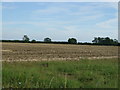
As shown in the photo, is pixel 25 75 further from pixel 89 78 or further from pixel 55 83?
pixel 89 78

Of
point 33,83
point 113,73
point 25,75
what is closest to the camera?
point 33,83

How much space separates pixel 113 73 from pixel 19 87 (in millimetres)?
5027

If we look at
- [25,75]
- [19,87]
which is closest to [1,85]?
[19,87]

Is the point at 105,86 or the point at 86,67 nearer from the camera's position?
the point at 105,86

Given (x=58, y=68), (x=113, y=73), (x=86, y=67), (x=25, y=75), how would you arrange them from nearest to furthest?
1. (x=25, y=75)
2. (x=113, y=73)
3. (x=58, y=68)
4. (x=86, y=67)

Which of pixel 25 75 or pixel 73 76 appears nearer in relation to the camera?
pixel 25 75

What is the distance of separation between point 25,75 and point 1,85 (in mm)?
1445

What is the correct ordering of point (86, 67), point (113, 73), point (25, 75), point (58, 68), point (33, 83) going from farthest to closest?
point (86, 67) < point (58, 68) < point (113, 73) < point (25, 75) < point (33, 83)

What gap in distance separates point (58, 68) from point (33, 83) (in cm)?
395

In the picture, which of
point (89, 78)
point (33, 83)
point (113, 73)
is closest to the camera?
point (33, 83)

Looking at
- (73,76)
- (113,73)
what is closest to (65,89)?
(73,76)

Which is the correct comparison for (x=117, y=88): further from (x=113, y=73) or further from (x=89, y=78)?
(x=113, y=73)

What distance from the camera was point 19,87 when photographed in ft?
26.9

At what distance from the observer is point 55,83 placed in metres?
8.83
